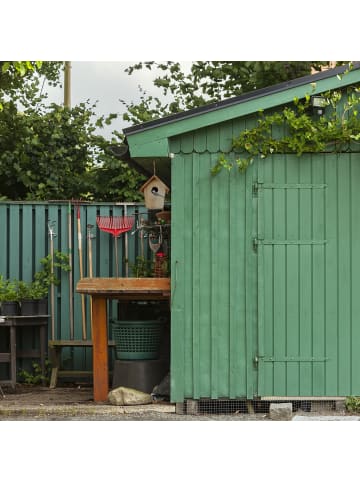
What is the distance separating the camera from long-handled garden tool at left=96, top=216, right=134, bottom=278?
956 cm

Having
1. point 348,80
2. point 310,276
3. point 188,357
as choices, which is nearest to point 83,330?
point 188,357

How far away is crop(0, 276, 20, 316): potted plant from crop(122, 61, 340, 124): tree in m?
3.90

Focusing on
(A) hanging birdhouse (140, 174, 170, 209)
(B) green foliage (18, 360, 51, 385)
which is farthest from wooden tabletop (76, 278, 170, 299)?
(B) green foliage (18, 360, 51, 385)

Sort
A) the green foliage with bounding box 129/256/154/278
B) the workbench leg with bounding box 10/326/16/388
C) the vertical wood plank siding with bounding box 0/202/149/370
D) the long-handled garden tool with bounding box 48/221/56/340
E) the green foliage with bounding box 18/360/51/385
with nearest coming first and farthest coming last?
the workbench leg with bounding box 10/326/16/388 → the green foliage with bounding box 129/256/154/278 → the green foliage with bounding box 18/360/51/385 → the long-handled garden tool with bounding box 48/221/56/340 → the vertical wood plank siding with bounding box 0/202/149/370

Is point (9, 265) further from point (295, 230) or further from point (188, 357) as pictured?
point (295, 230)

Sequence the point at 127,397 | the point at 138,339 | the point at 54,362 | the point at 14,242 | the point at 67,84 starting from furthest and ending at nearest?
the point at 67,84 < the point at 14,242 < the point at 54,362 < the point at 138,339 < the point at 127,397

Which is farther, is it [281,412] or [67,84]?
[67,84]

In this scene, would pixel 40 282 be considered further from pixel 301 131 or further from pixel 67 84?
pixel 67 84

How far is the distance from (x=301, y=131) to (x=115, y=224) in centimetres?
296

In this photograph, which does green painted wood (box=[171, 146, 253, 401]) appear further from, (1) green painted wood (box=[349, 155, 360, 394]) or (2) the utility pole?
(2) the utility pole

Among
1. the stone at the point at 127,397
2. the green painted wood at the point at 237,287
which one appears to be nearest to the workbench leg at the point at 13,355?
the stone at the point at 127,397

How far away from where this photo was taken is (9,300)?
9.70 metres

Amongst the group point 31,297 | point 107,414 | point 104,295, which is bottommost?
point 107,414

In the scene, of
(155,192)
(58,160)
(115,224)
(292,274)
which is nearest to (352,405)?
(292,274)
